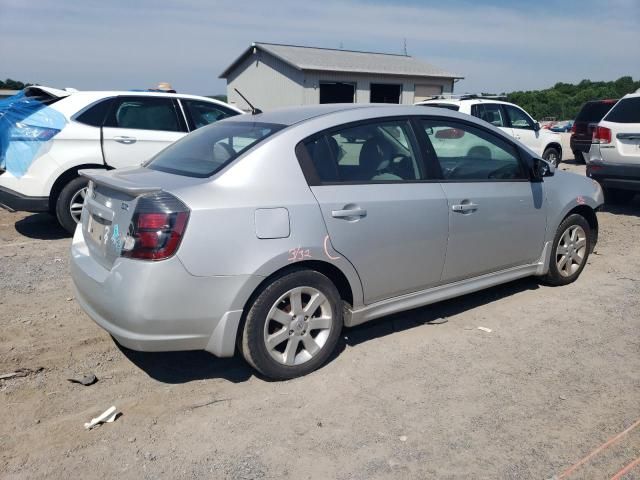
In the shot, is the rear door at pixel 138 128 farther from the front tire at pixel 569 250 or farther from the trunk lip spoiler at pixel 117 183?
the front tire at pixel 569 250

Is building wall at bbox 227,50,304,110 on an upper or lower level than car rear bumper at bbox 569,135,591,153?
upper

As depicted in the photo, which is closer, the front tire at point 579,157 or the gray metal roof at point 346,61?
the front tire at point 579,157

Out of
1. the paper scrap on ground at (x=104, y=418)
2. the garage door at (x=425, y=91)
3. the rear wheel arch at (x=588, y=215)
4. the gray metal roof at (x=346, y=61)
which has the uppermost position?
the gray metal roof at (x=346, y=61)

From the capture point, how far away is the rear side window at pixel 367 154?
142 inches

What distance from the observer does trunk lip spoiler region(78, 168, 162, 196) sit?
3123 mm

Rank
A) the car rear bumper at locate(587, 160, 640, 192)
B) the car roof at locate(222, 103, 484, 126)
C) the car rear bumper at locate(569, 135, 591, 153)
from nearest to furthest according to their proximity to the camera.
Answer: the car roof at locate(222, 103, 484, 126), the car rear bumper at locate(587, 160, 640, 192), the car rear bumper at locate(569, 135, 591, 153)

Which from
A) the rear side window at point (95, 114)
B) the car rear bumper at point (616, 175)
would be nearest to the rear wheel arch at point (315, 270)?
the rear side window at point (95, 114)

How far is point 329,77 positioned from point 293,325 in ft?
82.6

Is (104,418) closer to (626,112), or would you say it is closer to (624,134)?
(624,134)

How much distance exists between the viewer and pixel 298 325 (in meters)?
3.47

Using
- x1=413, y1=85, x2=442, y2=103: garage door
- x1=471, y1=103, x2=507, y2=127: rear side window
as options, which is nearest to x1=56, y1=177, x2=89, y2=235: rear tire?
x1=471, y1=103, x2=507, y2=127: rear side window

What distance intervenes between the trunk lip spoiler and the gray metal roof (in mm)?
23373

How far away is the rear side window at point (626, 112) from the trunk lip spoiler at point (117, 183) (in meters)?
7.40

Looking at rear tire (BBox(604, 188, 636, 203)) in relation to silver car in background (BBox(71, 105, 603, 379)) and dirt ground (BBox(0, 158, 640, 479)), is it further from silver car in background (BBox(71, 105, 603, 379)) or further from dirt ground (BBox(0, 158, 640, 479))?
silver car in background (BBox(71, 105, 603, 379))
